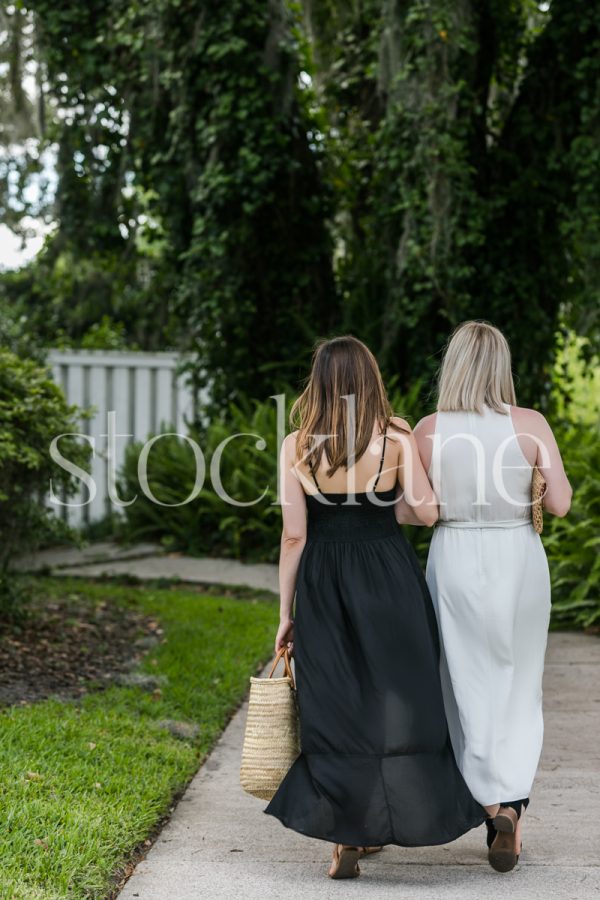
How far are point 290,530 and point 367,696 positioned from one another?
2.00ft

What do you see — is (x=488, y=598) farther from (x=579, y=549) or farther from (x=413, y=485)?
(x=579, y=549)

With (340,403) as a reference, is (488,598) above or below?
below

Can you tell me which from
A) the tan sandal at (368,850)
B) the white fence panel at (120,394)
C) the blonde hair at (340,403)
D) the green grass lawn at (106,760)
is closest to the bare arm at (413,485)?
the blonde hair at (340,403)

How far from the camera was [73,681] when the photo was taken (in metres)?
5.59

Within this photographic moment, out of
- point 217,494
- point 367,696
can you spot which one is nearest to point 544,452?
point 367,696

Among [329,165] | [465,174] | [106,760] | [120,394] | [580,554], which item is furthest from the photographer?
[120,394]

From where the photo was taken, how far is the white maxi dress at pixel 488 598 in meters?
3.55

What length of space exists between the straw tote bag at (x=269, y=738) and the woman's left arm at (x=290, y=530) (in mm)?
192

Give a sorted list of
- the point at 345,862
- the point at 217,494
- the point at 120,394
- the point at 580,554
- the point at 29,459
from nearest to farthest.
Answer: the point at 345,862 → the point at 29,459 → the point at 580,554 → the point at 217,494 → the point at 120,394

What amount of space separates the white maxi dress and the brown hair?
296mm

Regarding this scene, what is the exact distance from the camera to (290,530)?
11.8 feet

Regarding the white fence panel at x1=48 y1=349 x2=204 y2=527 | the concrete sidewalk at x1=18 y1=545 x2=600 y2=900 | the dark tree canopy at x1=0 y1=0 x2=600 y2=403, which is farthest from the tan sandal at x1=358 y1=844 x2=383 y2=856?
the white fence panel at x1=48 y1=349 x2=204 y2=527

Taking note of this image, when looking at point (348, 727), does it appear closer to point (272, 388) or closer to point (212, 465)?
point (212, 465)

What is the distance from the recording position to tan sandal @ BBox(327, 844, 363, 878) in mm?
3383
